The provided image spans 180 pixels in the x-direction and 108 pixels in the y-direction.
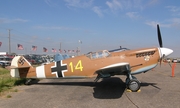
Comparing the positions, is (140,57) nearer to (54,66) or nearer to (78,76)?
(78,76)

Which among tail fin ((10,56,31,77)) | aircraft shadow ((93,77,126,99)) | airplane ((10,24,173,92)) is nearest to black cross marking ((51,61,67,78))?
airplane ((10,24,173,92))

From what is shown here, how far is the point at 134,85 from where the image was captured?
828cm

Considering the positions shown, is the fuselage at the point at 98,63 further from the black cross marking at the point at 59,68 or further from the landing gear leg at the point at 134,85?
the landing gear leg at the point at 134,85

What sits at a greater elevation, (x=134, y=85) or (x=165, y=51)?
(x=165, y=51)

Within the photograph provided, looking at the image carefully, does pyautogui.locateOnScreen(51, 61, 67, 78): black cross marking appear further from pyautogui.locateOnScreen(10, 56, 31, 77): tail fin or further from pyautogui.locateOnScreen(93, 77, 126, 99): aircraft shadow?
pyautogui.locateOnScreen(93, 77, 126, 99): aircraft shadow

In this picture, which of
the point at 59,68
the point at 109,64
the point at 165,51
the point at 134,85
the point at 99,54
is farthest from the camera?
the point at 59,68

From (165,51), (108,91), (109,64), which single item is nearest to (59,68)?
(109,64)

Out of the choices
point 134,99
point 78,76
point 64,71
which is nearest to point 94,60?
point 78,76

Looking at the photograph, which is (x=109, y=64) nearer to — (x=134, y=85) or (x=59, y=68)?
(x=134, y=85)

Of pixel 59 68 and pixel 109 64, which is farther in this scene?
pixel 59 68

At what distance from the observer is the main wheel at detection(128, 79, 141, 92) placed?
8258 millimetres

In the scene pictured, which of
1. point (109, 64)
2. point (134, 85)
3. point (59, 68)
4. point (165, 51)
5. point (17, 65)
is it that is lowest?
point (134, 85)

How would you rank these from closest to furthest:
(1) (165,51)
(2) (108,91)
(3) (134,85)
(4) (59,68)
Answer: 1. (3) (134,85)
2. (2) (108,91)
3. (1) (165,51)
4. (4) (59,68)

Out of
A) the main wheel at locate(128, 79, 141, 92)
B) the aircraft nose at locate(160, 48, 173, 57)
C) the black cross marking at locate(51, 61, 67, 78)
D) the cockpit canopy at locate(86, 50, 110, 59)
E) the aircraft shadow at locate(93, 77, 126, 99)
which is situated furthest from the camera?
the black cross marking at locate(51, 61, 67, 78)
